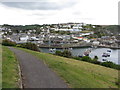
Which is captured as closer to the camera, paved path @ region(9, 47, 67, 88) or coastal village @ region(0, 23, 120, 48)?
paved path @ region(9, 47, 67, 88)

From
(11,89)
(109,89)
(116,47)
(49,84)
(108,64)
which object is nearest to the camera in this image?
(11,89)

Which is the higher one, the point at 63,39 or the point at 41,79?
the point at 41,79

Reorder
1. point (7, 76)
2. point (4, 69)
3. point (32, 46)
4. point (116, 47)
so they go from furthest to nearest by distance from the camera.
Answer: point (116, 47) → point (32, 46) → point (4, 69) → point (7, 76)

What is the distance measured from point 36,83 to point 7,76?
1.29 m

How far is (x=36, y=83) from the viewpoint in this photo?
6215 mm

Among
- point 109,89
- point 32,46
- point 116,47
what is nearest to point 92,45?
point 116,47

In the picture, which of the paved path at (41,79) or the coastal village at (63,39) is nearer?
the paved path at (41,79)

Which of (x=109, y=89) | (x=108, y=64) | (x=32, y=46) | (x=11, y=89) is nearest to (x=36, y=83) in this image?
(x=11, y=89)

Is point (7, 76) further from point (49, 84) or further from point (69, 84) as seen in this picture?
point (69, 84)

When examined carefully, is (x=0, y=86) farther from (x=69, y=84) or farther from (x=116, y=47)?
(x=116, y=47)

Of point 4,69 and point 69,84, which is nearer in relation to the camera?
point 69,84

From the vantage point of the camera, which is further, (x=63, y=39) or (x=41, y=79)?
(x=63, y=39)

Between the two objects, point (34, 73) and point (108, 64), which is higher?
point (34, 73)

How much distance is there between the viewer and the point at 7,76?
660 centimetres
